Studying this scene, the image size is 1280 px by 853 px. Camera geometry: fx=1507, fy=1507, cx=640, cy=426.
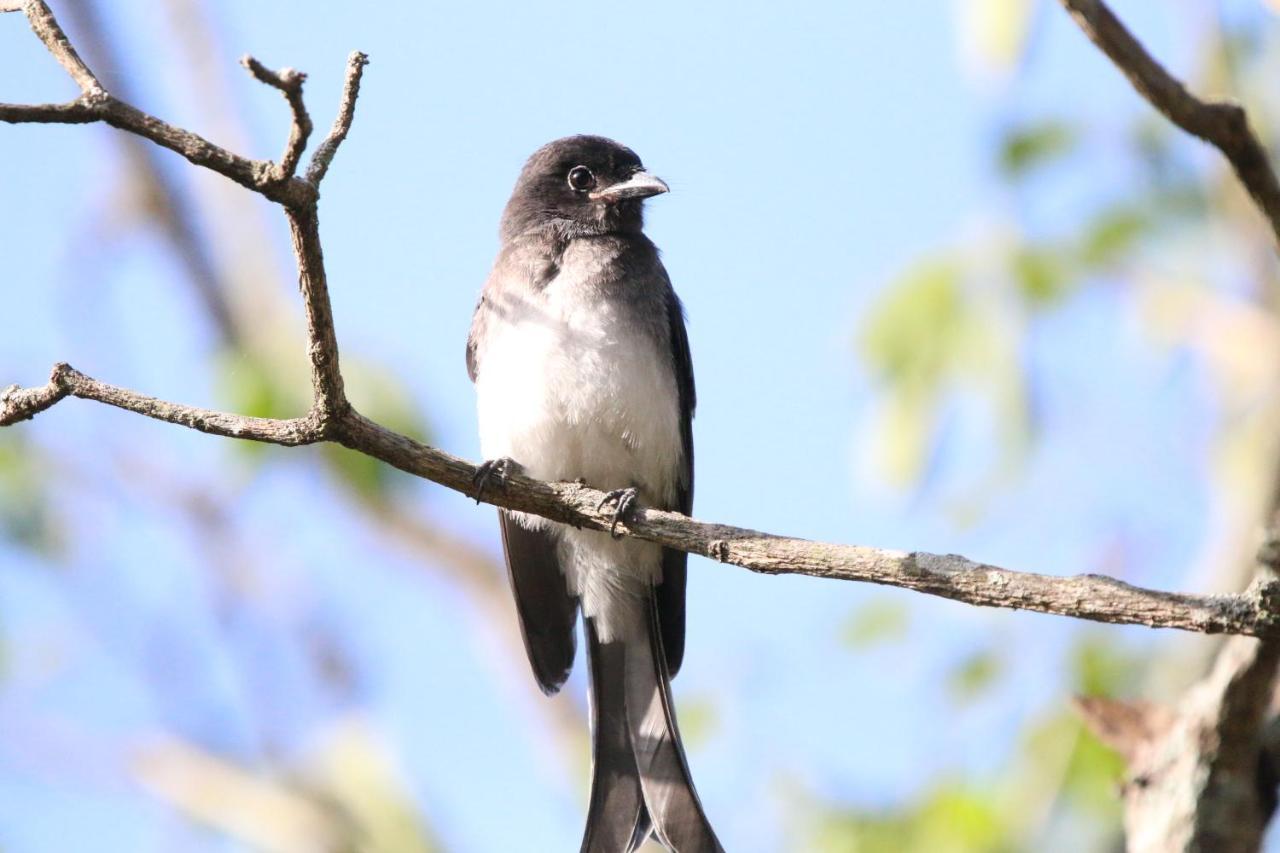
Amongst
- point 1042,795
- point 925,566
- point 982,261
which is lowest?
point 925,566

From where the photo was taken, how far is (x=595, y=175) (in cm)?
517

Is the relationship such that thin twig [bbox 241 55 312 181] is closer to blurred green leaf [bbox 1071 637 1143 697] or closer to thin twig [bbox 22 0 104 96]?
thin twig [bbox 22 0 104 96]

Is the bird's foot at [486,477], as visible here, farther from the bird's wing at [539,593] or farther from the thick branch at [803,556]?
the bird's wing at [539,593]

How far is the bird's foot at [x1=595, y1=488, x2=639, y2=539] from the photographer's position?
346 cm

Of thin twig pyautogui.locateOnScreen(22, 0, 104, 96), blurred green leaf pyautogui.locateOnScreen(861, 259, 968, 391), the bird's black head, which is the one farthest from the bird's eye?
thin twig pyautogui.locateOnScreen(22, 0, 104, 96)

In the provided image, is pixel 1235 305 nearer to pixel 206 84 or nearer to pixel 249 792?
pixel 249 792

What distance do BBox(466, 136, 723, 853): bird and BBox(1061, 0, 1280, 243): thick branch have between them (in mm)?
1837

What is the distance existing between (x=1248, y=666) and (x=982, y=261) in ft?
5.72

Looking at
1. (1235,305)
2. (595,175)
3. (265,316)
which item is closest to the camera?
(595,175)

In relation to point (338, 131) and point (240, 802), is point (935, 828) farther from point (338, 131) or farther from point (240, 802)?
point (240, 802)

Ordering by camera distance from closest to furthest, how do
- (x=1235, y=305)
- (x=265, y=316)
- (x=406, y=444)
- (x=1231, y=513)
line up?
(x=406, y=444) < (x=1231, y=513) < (x=1235, y=305) < (x=265, y=316)

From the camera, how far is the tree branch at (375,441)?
2596 mm

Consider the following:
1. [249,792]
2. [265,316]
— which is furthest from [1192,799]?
[265,316]

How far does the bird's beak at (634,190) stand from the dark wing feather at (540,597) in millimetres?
1104
